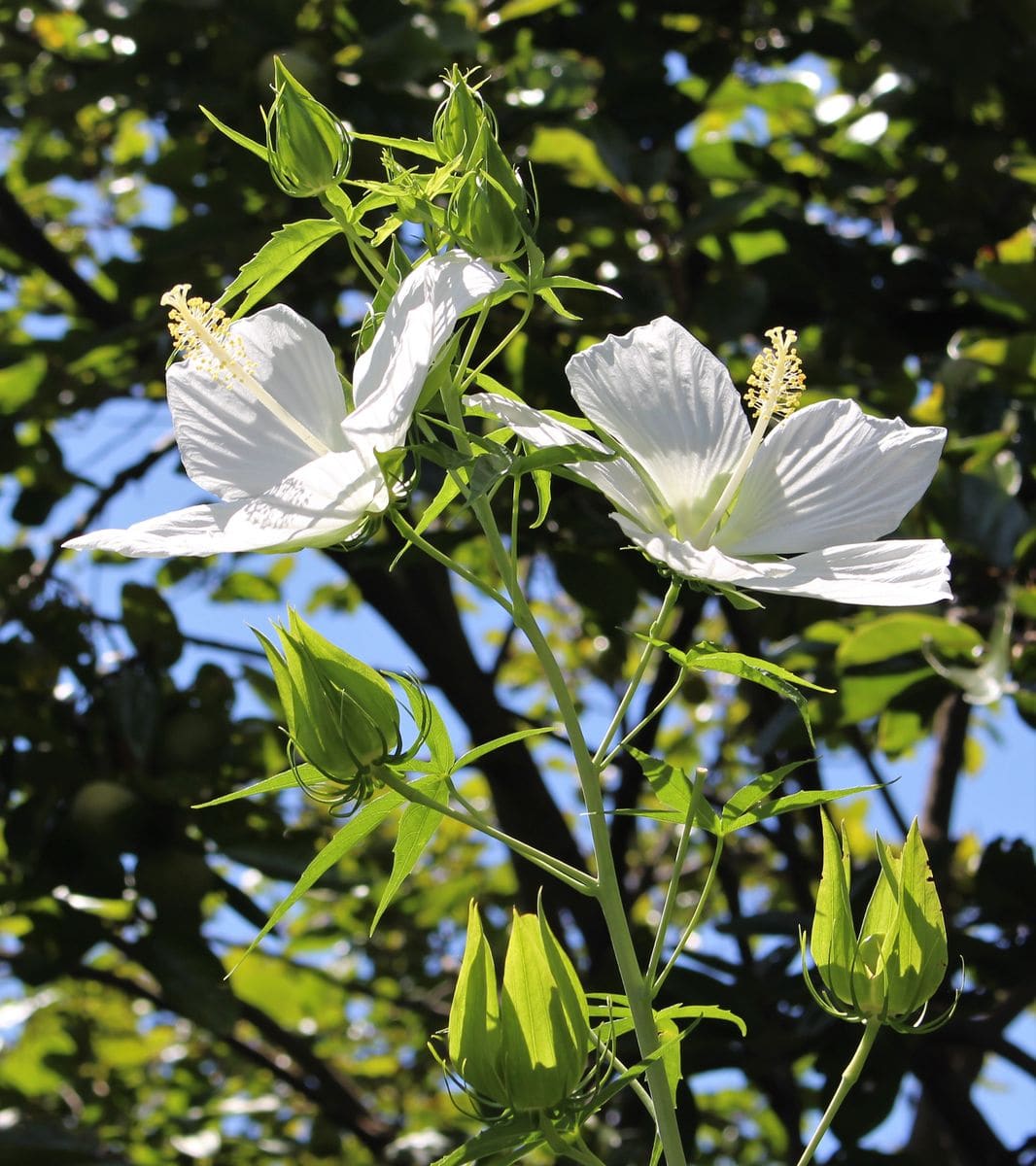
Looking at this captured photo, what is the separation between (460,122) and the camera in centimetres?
63

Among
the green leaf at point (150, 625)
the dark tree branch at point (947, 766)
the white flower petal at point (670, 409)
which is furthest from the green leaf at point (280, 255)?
the dark tree branch at point (947, 766)

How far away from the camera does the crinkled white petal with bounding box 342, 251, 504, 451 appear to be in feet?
1.79

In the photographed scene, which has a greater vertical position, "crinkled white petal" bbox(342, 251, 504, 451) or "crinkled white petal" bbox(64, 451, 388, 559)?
"crinkled white petal" bbox(342, 251, 504, 451)

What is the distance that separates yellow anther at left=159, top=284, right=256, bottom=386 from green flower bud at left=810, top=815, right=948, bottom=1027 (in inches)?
12.9

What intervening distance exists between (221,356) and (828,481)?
28 centimetres

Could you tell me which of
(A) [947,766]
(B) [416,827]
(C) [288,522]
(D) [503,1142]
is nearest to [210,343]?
(C) [288,522]

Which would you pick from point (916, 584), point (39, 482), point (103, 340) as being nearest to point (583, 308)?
point (103, 340)

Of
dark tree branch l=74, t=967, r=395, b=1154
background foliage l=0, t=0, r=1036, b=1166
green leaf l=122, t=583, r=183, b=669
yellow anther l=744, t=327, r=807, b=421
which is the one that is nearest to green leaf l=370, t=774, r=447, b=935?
yellow anther l=744, t=327, r=807, b=421

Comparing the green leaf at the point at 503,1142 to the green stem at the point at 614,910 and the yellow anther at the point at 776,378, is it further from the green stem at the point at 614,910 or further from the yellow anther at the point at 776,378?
the yellow anther at the point at 776,378

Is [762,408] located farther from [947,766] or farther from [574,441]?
[947,766]

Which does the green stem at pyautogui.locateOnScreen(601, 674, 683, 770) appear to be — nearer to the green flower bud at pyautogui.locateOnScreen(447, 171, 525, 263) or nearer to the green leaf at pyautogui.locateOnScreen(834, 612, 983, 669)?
the green flower bud at pyautogui.locateOnScreen(447, 171, 525, 263)

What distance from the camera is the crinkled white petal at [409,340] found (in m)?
0.54

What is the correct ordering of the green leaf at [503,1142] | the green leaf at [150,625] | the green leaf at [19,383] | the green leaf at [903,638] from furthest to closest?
the green leaf at [19,383]
the green leaf at [150,625]
the green leaf at [903,638]
the green leaf at [503,1142]

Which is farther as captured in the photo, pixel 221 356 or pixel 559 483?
pixel 559 483
